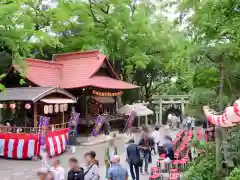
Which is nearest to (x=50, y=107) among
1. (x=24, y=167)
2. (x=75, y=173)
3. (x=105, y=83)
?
(x=24, y=167)

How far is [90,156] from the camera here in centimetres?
689

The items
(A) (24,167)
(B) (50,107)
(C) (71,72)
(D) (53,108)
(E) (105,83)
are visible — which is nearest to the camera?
(A) (24,167)

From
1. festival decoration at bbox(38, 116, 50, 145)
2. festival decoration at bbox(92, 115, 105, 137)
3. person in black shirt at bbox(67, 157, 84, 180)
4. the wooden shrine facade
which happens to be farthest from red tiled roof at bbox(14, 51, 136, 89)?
person in black shirt at bbox(67, 157, 84, 180)

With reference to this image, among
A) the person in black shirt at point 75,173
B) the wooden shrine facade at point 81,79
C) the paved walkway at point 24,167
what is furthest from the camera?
the wooden shrine facade at point 81,79

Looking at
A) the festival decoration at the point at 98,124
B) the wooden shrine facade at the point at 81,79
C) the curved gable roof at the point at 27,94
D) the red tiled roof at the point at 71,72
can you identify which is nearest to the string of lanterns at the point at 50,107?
the curved gable roof at the point at 27,94

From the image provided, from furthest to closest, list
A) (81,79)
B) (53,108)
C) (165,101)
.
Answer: (165,101)
(81,79)
(53,108)

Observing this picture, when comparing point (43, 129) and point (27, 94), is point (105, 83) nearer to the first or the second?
point (27, 94)

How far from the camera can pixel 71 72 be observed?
2317cm

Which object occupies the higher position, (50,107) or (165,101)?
(165,101)

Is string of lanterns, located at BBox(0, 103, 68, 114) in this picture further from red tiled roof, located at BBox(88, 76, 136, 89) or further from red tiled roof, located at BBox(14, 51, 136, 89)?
red tiled roof, located at BBox(88, 76, 136, 89)

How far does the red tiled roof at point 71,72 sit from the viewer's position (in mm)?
21234

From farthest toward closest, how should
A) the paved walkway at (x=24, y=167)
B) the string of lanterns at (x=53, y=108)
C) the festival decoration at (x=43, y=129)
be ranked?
the string of lanterns at (x=53, y=108) → the festival decoration at (x=43, y=129) → the paved walkway at (x=24, y=167)

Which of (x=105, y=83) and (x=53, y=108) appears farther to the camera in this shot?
(x=105, y=83)

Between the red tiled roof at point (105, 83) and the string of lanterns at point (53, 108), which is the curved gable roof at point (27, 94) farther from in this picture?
the red tiled roof at point (105, 83)
